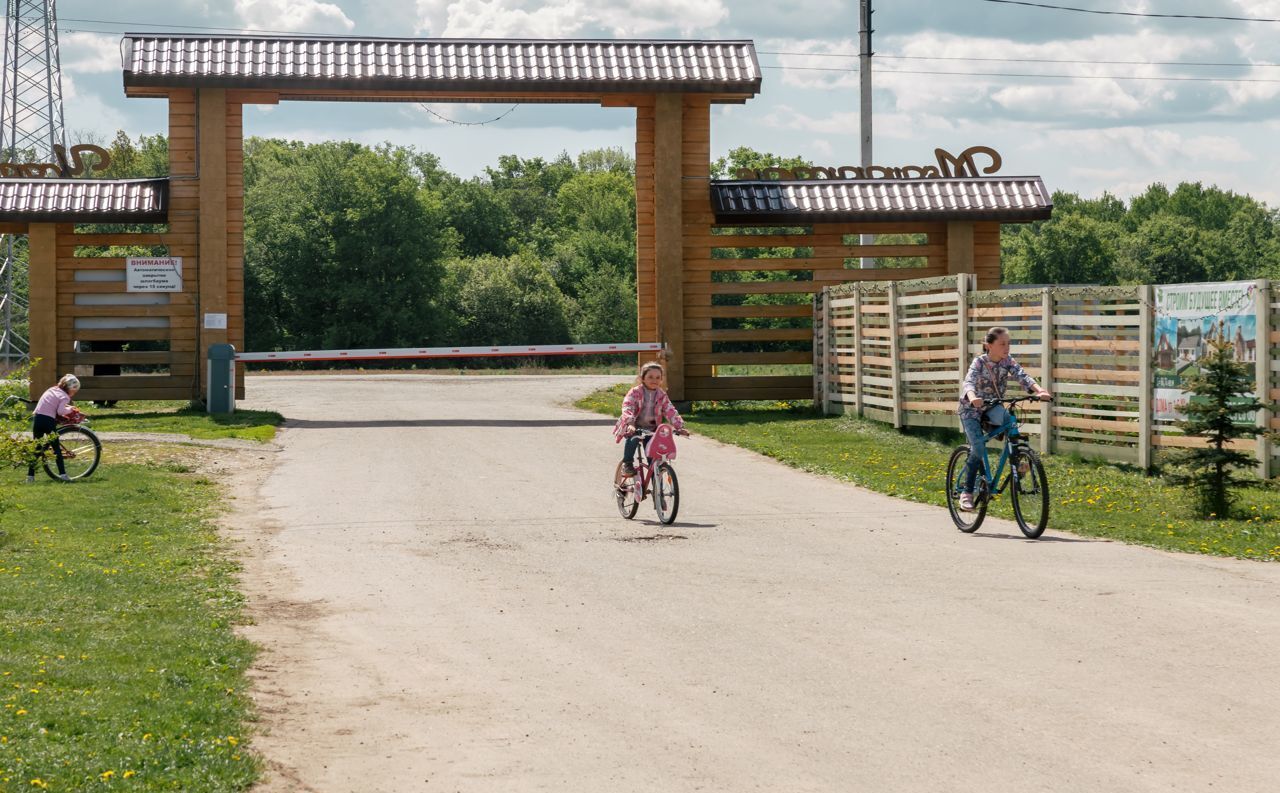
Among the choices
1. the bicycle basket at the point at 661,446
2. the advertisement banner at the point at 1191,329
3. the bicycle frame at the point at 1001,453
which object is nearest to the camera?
the bicycle frame at the point at 1001,453

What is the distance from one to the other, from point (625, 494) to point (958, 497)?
3088 millimetres

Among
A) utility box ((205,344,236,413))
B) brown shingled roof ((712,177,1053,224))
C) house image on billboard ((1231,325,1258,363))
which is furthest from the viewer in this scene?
brown shingled roof ((712,177,1053,224))

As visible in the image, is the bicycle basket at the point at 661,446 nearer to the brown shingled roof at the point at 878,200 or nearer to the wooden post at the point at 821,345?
the wooden post at the point at 821,345

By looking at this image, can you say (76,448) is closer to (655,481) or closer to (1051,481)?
(655,481)

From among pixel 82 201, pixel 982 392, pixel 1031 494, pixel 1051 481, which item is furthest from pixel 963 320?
pixel 82 201

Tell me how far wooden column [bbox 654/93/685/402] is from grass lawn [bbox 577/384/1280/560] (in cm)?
219

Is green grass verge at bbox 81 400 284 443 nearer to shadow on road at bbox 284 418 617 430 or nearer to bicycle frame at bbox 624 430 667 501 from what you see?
shadow on road at bbox 284 418 617 430

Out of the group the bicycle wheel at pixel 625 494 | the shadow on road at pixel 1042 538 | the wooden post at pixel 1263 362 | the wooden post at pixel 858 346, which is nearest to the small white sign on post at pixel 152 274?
the wooden post at pixel 858 346

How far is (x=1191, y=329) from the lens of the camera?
54.4ft

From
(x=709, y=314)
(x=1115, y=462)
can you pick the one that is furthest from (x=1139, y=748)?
(x=709, y=314)

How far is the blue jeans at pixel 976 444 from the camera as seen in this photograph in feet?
43.7

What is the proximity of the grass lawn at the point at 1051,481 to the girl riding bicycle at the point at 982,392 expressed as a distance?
0.65 metres

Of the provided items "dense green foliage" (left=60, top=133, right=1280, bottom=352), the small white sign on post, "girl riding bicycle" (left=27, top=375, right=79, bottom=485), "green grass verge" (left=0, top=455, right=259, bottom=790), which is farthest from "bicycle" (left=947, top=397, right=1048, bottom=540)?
"dense green foliage" (left=60, top=133, right=1280, bottom=352)

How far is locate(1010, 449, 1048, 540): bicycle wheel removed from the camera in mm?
12773
